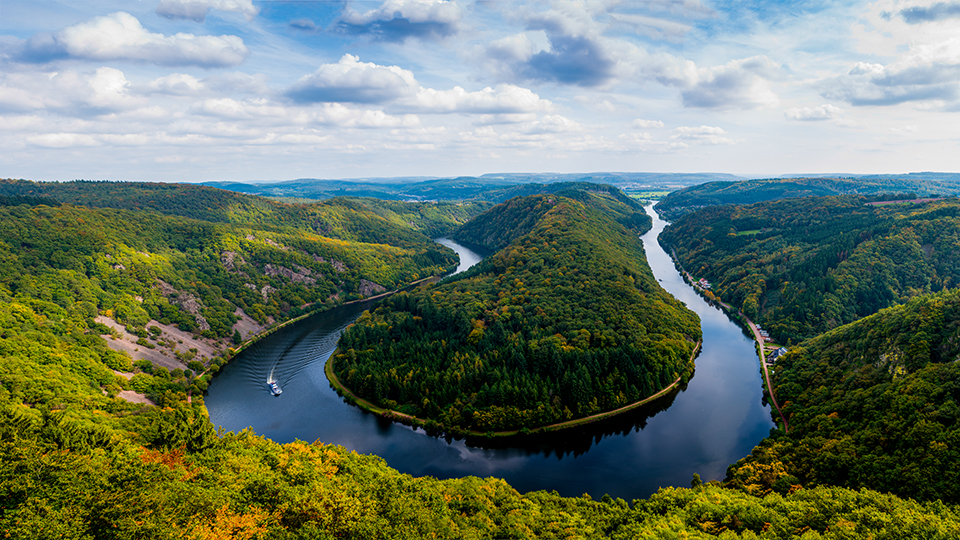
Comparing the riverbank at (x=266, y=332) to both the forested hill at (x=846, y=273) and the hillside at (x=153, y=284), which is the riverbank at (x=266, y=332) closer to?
the hillside at (x=153, y=284)

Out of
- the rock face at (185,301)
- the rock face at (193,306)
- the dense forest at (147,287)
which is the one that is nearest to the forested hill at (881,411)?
the dense forest at (147,287)

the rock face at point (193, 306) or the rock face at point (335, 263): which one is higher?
the rock face at point (335, 263)

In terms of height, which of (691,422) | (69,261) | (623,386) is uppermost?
(69,261)

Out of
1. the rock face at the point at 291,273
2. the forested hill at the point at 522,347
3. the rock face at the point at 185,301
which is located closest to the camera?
the forested hill at the point at 522,347

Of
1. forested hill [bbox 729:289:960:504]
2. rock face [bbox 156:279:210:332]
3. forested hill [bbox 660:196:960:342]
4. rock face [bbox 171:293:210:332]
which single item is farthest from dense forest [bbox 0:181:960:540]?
forested hill [bbox 660:196:960:342]

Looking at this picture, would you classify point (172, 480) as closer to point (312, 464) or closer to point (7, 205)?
point (312, 464)

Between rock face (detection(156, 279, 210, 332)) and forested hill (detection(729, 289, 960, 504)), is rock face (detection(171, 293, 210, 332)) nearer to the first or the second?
rock face (detection(156, 279, 210, 332))

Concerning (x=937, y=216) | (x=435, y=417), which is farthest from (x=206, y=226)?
(x=937, y=216)
